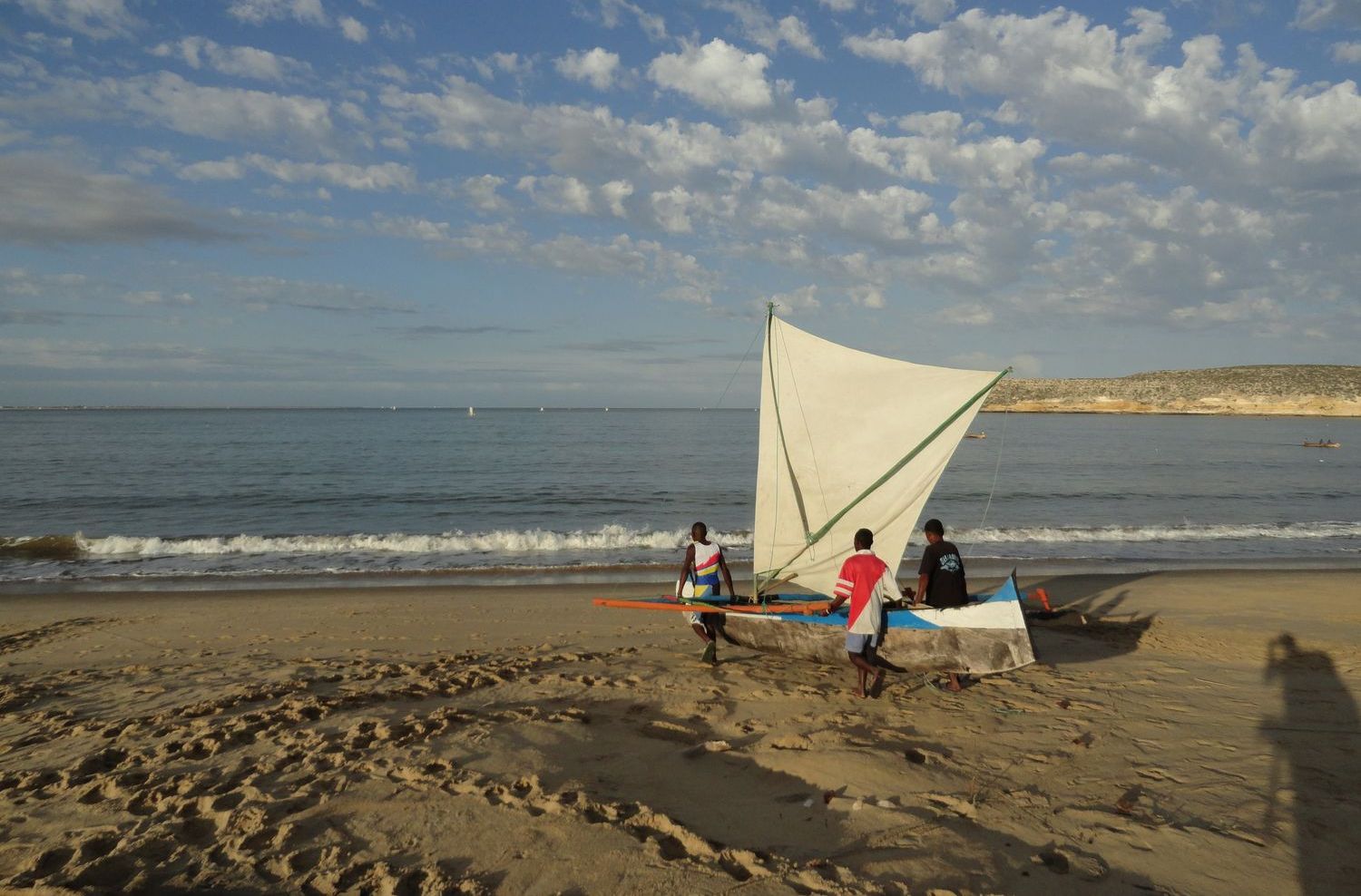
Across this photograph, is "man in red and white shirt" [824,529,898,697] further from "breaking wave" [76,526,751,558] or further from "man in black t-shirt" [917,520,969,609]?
"breaking wave" [76,526,751,558]

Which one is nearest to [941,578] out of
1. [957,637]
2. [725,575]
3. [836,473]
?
[957,637]

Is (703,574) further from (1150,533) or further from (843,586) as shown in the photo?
(1150,533)

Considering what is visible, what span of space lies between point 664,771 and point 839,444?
16.1 ft

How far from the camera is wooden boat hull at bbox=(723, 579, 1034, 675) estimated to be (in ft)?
25.1

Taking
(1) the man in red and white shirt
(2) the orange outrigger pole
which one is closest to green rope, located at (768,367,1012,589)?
(2) the orange outrigger pole

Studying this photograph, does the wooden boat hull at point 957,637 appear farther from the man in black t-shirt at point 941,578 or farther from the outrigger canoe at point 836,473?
the man in black t-shirt at point 941,578

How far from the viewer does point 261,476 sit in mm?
34875

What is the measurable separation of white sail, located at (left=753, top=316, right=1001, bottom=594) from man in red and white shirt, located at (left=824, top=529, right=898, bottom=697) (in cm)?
155

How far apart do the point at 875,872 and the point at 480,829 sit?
251 cm

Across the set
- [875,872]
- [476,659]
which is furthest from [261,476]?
[875,872]

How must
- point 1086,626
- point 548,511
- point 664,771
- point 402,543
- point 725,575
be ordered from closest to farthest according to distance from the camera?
point 664,771
point 725,575
point 1086,626
point 402,543
point 548,511

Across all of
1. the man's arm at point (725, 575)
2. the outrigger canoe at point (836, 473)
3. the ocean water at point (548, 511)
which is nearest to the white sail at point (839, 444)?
the outrigger canoe at point (836, 473)

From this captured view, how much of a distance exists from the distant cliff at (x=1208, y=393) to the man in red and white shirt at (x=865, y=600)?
383 feet

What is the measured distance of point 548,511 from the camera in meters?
25.8
